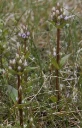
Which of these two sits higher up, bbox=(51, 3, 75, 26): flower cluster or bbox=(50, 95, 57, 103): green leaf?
bbox=(51, 3, 75, 26): flower cluster

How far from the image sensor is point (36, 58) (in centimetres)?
196

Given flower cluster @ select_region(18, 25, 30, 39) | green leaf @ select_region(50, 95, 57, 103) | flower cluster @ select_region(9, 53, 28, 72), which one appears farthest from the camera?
flower cluster @ select_region(18, 25, 30, 39)

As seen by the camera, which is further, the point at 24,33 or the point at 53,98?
the point at 24,33

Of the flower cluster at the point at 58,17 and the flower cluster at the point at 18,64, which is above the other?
the flower cluster at the point at 58,17

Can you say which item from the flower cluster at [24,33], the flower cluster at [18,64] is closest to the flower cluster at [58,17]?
the flower cluster at [24,33]

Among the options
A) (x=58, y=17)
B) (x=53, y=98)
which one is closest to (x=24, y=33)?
(x=58, y=17)

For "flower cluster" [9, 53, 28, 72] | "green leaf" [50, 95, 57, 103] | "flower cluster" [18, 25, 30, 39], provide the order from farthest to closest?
"flower cluster" [18, 25, 30, 39] → "green leaf" [50, 95, 57, 103] → "flower cluster" [9, 53, 28, 72]

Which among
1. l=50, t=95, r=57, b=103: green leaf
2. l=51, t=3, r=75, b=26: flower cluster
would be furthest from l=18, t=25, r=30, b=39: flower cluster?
l=50, t=95, r=57, b=103: green leaf

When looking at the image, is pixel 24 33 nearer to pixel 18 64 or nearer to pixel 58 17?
pixel 58 17

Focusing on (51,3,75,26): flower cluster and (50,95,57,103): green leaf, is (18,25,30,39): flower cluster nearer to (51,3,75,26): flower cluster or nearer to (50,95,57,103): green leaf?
(51,3,75,26): flower cluster

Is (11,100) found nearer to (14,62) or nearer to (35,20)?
(14,62)

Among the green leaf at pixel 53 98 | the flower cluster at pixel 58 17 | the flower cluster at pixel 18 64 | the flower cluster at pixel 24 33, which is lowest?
the green leaf at pixel 53 98

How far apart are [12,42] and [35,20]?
35 centimetres

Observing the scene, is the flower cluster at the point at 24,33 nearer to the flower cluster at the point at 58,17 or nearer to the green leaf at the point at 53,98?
the flower cluster at the point at 58,17
